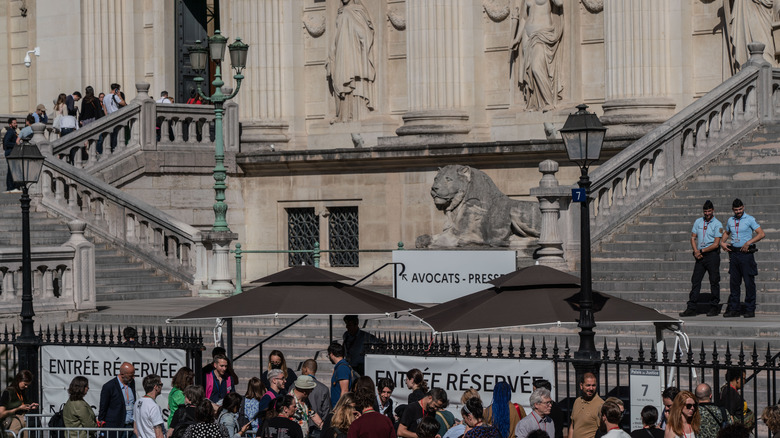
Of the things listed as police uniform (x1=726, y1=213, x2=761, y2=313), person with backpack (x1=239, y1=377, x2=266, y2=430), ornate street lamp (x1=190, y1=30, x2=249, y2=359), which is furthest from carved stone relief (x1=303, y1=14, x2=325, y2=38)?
person with backpack (x1=239, y1=377, x2=266, y2=430)

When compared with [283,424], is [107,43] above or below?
above

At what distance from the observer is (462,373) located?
1709 centimetres

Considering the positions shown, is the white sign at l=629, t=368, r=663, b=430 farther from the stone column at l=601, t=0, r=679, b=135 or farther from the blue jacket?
the stone column at l=601, t=0, r=679, b=135

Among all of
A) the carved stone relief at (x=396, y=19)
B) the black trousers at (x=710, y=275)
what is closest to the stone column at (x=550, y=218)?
the black trousers at (x=710, y=275)

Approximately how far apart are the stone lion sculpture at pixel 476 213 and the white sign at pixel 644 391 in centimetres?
1096

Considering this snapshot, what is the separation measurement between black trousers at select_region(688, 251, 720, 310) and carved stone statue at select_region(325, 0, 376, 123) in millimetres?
14298

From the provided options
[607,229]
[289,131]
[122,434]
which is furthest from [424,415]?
[289,131]

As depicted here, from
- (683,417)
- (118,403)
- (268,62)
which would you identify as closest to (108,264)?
(268,62)

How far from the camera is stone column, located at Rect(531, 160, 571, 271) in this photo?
25.6m

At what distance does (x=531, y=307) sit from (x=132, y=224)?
16.0m

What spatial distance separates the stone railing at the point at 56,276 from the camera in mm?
26484

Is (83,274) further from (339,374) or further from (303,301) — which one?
(339,374)

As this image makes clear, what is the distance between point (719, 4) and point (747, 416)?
668 inches

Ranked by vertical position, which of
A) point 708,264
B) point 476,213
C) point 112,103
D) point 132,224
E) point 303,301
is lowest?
point 303,301
